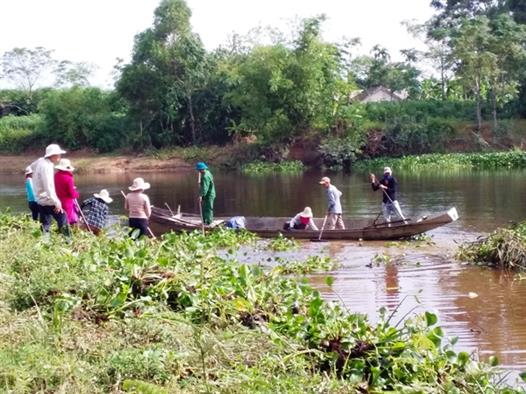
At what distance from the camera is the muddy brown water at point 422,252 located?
975cm

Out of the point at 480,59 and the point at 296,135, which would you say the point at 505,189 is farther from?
the point at 296,135

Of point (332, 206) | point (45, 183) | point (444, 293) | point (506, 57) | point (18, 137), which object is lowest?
point (444, 293)

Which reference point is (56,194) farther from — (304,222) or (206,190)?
(304,222)

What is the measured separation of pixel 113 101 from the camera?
182 feet

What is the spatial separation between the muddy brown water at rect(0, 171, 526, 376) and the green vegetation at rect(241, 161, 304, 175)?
7.09 meters

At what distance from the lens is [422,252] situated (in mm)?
15195

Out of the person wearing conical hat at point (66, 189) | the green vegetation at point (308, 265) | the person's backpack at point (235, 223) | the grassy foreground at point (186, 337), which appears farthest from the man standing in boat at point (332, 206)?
the grassy foreground at point (186, 337)

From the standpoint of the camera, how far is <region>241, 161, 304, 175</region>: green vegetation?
4416 cm

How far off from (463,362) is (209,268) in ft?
10.4

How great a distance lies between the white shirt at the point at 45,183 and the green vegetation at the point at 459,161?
32019mm

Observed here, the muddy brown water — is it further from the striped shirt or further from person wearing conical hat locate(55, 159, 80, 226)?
person wearing conical hat locate(55, 159, 80, 226)

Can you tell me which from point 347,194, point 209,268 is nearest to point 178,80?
point 347,194

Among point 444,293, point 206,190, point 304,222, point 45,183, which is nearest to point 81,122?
point 206,190

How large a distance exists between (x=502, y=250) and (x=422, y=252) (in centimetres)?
232
